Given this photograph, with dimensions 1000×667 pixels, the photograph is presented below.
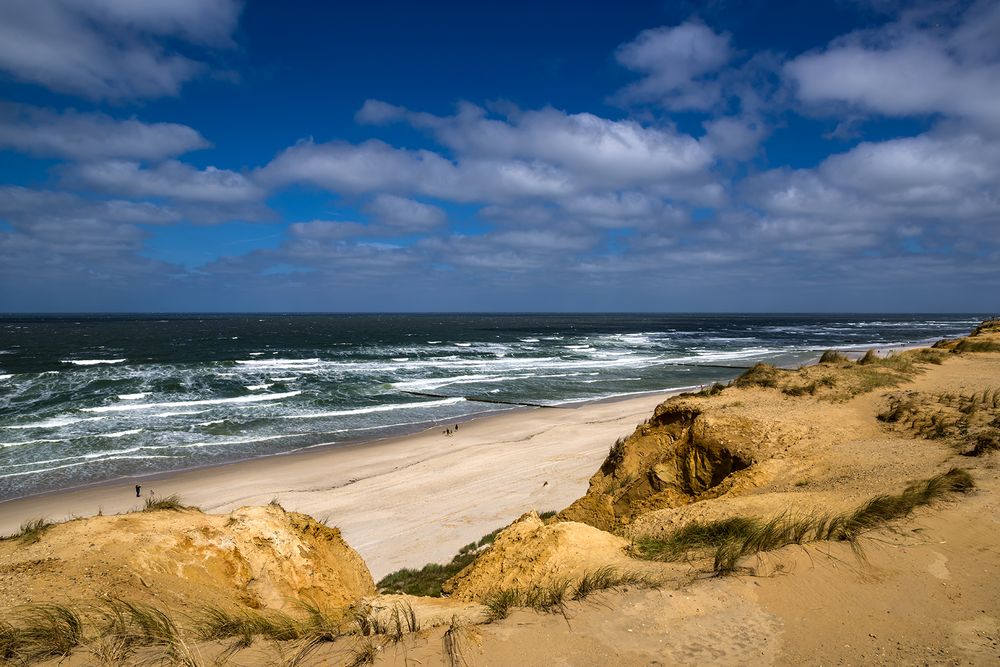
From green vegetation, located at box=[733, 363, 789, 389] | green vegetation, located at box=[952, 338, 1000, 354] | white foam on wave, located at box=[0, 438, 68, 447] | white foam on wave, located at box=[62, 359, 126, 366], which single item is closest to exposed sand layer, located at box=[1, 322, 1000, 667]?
green vegetation, located at box=[733, 363, 789, 389]

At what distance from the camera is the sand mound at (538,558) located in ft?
20.9

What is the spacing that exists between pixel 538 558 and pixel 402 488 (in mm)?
13429

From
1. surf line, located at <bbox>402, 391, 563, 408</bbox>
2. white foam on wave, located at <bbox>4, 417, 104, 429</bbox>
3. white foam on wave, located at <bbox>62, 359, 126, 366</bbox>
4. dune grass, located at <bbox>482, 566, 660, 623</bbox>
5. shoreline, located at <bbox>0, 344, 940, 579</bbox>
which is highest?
dune grass, located at <bbox>482, 566, 660, 623</bbox>

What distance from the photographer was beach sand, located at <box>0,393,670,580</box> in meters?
15.1

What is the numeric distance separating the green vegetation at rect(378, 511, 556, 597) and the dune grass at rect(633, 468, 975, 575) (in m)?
4.25

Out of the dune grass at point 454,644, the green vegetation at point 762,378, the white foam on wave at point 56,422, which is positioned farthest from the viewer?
the white foam on wave at point 56,422

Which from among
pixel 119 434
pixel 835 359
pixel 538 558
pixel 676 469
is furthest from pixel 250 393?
pixel 538 558

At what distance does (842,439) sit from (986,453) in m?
2.72

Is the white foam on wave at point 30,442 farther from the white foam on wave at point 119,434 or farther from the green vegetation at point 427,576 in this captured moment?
the green vegetation at point 427,576

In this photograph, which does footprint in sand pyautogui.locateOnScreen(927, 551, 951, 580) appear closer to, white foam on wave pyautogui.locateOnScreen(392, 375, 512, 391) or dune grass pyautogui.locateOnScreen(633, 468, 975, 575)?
dune grass pyautogui.locateOnScreen(633, 468, 975, 575)

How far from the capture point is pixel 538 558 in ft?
22.4

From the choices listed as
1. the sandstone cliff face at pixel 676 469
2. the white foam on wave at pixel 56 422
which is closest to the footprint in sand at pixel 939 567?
the sandstone cliff face at pixel 676 469

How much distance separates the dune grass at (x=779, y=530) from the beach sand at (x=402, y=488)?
762 cm

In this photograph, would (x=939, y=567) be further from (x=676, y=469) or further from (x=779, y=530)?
(x=676, y=469)
